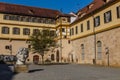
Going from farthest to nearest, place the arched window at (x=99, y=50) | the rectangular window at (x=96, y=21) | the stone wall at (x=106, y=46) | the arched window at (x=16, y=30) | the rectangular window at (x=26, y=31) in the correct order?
1. the rectangular window at (x=26, y=31)
2. the arched window at (x=16, y=30)
3. the rectangular window at (x=96, y=21)
4. the arched window at (x=99, y=50)
5. the stone wall at (x=106, y=46)

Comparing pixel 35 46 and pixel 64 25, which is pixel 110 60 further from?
pixel 64 25

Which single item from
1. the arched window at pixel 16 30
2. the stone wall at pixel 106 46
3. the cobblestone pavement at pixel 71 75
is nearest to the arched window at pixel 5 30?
the arched window at pixel 16 30

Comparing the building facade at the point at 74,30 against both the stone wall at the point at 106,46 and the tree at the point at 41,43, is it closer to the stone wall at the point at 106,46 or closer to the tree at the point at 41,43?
the stone wall at the point at 106,46

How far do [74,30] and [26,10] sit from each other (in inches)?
588

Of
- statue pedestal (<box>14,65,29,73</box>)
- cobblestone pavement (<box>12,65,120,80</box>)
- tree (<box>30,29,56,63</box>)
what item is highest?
tree (<box>30,29,56,63</box>)

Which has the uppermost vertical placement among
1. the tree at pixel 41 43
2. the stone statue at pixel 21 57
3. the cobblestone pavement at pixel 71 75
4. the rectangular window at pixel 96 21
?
the rectangular window at pixel 96 21

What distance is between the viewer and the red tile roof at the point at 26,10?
52.0 meters

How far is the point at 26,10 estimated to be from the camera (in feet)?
181

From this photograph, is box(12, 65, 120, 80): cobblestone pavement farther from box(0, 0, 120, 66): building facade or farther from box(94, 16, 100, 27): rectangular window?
box(94, 16, 100, 27): rectangular window

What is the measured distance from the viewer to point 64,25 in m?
52.1

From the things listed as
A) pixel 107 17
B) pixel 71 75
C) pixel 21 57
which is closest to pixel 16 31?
pixel 107 17

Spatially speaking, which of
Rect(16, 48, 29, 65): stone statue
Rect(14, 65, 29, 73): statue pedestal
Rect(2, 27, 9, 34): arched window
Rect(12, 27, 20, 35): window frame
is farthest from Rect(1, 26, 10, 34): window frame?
Rect(14, 65, 29, 73): statue pedestal

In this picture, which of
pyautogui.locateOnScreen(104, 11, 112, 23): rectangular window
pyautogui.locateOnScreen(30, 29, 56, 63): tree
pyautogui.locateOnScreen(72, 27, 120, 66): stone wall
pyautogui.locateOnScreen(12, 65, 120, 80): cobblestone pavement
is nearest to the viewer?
pyautogui.locateOnScreen(12, 65, 120, 80): cobblestone pavement

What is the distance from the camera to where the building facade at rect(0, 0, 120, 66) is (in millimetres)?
31320
